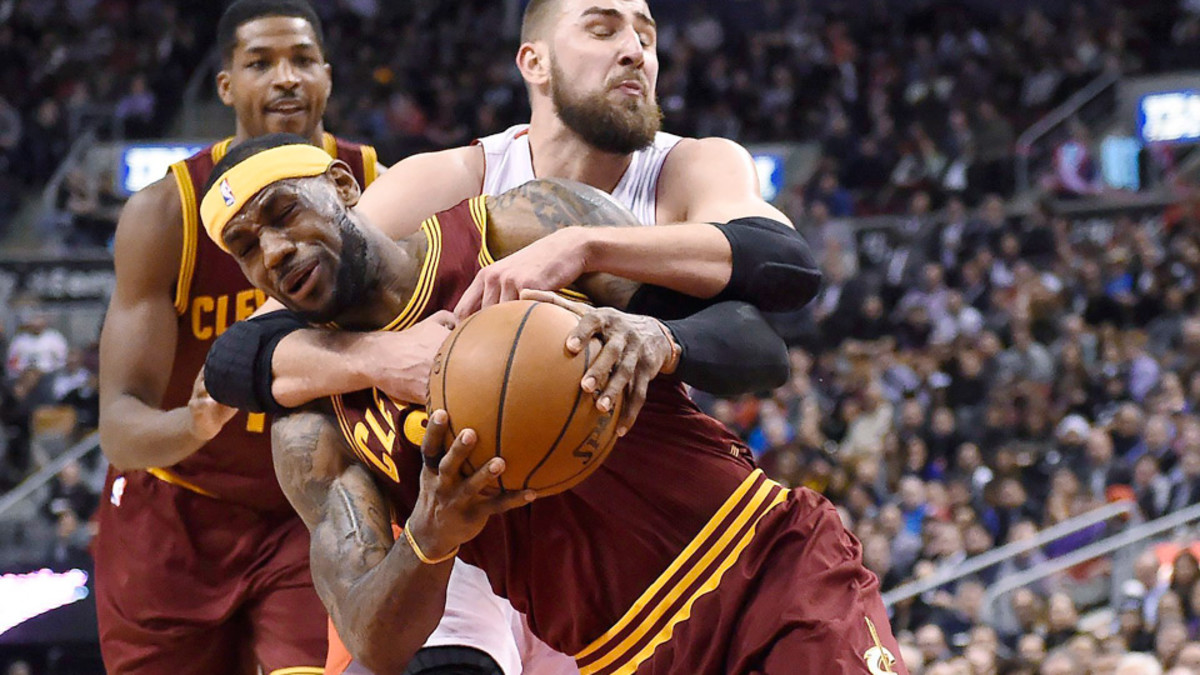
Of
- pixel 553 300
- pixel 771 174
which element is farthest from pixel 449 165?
pixel 771 174

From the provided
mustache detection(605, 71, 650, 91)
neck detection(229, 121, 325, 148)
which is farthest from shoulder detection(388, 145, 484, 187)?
neck detection(229, 121, 325, 148)

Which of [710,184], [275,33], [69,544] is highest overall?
[275,33]

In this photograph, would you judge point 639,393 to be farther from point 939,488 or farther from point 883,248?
point 883,248

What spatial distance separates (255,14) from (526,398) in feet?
8.33

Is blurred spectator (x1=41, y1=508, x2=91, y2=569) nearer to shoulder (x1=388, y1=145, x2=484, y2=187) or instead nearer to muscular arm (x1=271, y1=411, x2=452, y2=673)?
shoulder (x1=388, y1=145, x2=484, y2=187)

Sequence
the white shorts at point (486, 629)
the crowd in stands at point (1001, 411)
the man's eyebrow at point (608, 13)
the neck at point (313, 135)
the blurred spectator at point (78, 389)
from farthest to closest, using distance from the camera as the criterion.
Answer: the blurred spectator at point (78, 389), the crowd in stands at point (1001, 411), the neck at point (313, 135), the man's eyebrow at point (608, 13), the white shorts at point (486, 629)

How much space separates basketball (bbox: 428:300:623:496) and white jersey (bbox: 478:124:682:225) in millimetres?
1054

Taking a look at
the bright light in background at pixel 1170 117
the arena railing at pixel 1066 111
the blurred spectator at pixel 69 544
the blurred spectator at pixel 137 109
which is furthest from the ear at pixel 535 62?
the blurred spectator at pixel 137 109

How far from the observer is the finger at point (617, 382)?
2631 millimetres

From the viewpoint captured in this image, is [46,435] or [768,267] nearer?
[768,267]

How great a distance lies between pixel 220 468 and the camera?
4.44 m

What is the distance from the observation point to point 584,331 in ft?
8.74

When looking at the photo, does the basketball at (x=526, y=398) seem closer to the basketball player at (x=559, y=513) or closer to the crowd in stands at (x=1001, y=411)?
the basketball player at (x=559, y=513)

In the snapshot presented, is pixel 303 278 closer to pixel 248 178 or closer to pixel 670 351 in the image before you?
pixel 248 178
